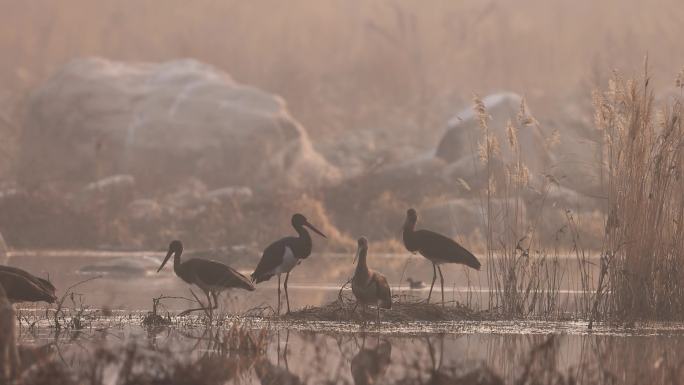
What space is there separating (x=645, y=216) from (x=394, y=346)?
294 centimetres

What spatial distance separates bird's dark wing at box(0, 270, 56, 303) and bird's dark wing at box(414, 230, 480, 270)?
159 inches

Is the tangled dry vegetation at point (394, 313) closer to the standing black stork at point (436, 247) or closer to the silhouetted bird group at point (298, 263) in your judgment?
the silhouetted bird group at point (298, 263)

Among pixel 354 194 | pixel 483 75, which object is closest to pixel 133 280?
pixel 354 194

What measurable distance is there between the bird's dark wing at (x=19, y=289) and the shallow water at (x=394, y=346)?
0.28 m

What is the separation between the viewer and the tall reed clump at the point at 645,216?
14.0 meters

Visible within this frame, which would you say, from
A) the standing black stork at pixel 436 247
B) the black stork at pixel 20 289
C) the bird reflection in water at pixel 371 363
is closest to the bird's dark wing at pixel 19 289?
the black stork at pixel 20 289

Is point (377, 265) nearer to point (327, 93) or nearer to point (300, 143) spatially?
point (300, 143)

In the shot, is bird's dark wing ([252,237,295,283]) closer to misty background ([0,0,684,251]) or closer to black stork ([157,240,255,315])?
black stork ([157,240,255,315])

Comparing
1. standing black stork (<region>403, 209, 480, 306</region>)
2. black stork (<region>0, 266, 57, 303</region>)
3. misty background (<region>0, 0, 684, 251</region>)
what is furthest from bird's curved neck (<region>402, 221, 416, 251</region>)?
black stork (<region>0, 266, 57, 303</region>)

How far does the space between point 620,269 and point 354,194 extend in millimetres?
14528

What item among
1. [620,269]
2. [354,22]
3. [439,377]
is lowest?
[439,377]

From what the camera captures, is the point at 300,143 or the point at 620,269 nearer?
the point at 620,269

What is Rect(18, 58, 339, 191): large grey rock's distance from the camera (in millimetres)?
31453

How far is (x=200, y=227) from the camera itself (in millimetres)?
26359
